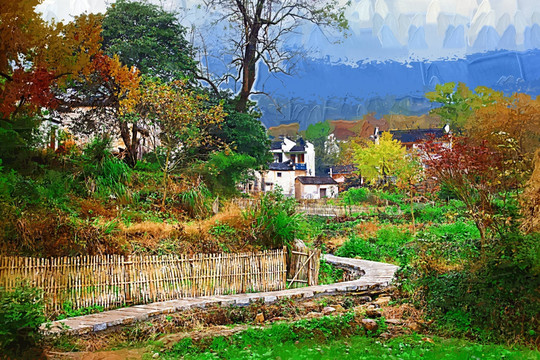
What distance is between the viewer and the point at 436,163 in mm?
11812

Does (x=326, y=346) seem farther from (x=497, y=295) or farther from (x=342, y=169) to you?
(x=342, y=169)

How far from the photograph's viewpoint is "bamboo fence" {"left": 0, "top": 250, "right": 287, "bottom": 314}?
27.3ft

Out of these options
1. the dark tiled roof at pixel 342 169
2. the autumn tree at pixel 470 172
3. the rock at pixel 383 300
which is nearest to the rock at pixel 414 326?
the rock at pixel 383 300

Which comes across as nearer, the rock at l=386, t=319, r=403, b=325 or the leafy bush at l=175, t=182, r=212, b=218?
the rock at l=386, t=319, r=403, b=325

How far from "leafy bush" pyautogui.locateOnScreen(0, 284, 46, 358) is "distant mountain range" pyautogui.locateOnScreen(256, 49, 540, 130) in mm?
58953

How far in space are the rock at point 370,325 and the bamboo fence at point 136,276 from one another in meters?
3.41

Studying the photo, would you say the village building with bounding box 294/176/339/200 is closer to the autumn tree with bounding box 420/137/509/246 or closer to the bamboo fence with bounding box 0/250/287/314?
the autumn tree with bounding box 420/137/509/246

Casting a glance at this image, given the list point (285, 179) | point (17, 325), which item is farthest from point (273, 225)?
point (285, 179)

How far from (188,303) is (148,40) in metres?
14.7

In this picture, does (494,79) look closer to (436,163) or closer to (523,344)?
(436,163)

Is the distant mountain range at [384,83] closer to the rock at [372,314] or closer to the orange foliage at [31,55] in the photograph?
the orange foliage at [31,55]

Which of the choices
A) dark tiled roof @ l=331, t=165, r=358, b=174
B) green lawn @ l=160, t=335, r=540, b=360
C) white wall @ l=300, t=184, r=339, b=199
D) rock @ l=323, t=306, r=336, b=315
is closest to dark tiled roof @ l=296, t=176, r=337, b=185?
white wall @ l=300, t=184, r=339, b=199

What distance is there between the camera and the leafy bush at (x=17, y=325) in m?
5.31

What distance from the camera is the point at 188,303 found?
870 cm
